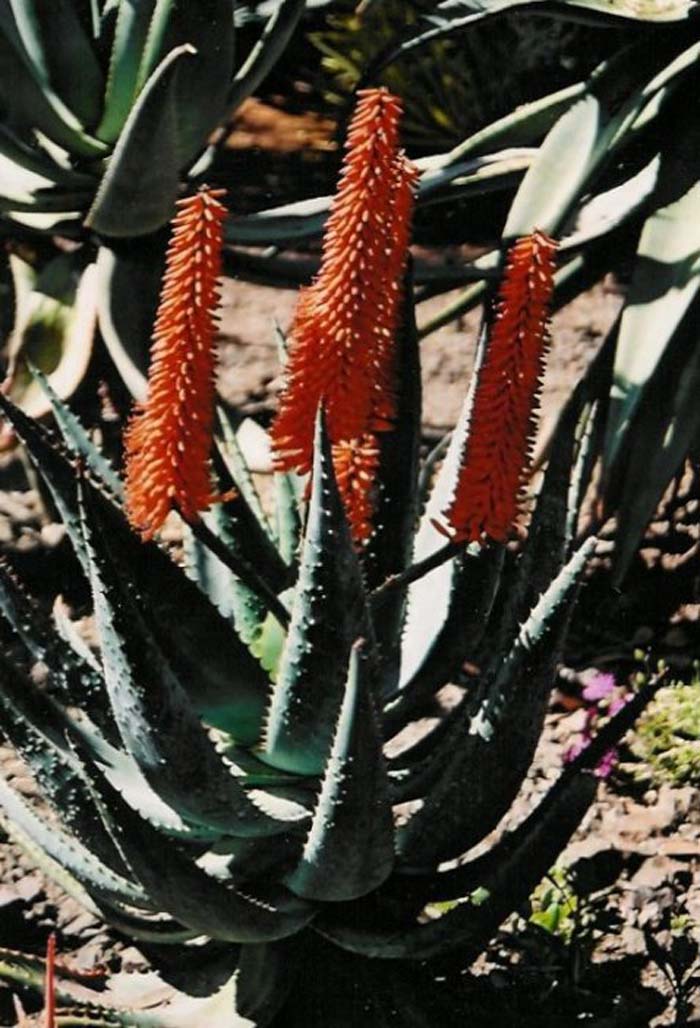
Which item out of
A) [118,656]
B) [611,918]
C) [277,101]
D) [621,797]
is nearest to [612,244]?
[621,797]

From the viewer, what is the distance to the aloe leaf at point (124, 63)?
362cm

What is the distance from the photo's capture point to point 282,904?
2.04 m

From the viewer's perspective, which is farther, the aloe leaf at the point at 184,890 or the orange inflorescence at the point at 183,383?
the aloe leaf at the point at 184,890

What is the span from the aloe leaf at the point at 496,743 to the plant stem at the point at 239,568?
10.2 inches

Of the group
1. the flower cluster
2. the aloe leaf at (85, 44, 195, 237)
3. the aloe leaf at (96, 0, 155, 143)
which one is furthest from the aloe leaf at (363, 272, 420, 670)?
the aloe leaf at (96, 0, 155, 143)

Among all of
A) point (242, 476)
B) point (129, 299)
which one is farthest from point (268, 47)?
point (242, 476)

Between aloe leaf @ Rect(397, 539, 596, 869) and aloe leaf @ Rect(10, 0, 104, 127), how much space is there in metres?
2.17

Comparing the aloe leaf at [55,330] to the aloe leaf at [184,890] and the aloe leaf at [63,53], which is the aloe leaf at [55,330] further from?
the aloe leaf at [184,890]

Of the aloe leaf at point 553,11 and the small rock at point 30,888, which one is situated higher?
the aloe leaf at point 553,11

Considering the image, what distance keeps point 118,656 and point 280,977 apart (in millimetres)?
639

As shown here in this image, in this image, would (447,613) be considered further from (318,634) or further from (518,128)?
(518,128)

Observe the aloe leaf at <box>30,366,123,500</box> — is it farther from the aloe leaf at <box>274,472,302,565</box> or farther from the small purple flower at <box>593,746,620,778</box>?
the small purple flower at <box>593,746,620,778</box>

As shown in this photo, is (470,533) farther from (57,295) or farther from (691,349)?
(57,295)

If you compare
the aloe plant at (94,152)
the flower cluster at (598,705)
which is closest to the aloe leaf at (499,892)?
the flower cluster at (598,705)
